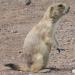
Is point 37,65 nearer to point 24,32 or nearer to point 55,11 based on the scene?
point 55,11

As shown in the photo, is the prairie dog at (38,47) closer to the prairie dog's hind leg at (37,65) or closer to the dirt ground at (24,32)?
the prairie dog's hind leg at (37,65)

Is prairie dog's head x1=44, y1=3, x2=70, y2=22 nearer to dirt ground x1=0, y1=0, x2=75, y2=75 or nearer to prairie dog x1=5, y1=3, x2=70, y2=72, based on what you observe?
prairie dog x1=5, y1=3, x2=70, y2=72

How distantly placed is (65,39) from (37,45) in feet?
10.2

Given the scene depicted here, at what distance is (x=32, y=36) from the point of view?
933 cm

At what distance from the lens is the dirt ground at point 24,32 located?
10112 mm

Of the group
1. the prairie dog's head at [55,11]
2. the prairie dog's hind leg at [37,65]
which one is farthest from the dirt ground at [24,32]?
the prairie dog's head at [55,11]

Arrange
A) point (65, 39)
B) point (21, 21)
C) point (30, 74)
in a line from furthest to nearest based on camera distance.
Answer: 1. point (21, 21)
2. point (65, 39)
3. point (30, 74)

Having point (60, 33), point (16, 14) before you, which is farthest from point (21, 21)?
point (60, 33)

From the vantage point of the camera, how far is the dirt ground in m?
10.1

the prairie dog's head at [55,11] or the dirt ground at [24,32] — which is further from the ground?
the prairie dog's head at [55,11]

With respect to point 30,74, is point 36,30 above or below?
above

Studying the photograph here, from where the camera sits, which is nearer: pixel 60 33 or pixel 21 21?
pixel 60 33

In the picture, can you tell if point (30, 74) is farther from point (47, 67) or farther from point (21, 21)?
point (21, 21)

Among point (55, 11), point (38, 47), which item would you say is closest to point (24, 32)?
point (55, 11)
